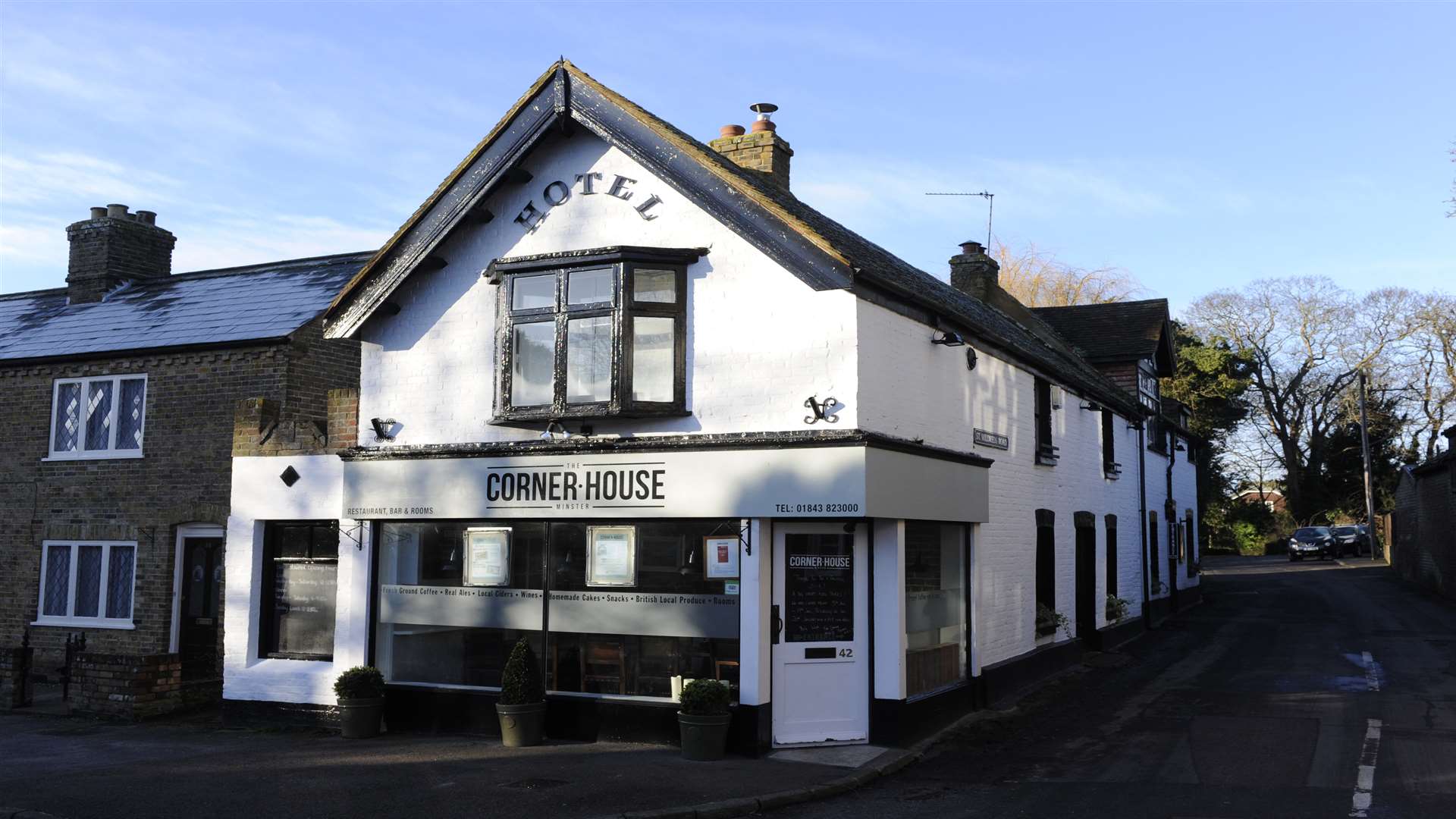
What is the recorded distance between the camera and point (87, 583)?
1872cm

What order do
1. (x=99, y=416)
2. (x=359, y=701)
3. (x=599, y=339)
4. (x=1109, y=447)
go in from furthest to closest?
(x=1109, y=447), (x=99, y=416), (x=359, y=701), (x=599, y=339)

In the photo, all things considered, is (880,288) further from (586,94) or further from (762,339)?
(586,94)

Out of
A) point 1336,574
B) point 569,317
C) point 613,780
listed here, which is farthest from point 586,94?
point 1336,574

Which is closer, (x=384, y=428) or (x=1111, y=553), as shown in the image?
(x=384, y=428)

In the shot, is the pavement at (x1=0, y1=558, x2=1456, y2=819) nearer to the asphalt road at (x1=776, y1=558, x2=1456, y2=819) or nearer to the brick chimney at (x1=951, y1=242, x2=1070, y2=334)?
the asphalt road at (x1=776, y1=558, x2=1456, y2=819)

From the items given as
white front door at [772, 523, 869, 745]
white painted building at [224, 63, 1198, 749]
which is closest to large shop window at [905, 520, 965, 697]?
white painted building at [224, 63, 1198, 749]

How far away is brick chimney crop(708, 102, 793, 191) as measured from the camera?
17.0 metres

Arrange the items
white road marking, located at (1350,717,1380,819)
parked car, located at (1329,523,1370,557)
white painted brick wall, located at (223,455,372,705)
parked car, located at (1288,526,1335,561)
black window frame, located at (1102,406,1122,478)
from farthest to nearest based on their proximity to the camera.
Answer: parked car, located at (1329,523,1370,557) < parked car, located at (1288,526,1335,561) < black window frame, located at (1102,406,1122,478) < white painted brick wall, located at (223,455,372,705) < white road marking, located at (1350,717,1380,819)

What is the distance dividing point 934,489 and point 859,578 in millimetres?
1579

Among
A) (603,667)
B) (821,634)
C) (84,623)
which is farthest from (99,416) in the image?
(821,634)

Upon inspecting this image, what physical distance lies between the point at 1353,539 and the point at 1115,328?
112 feet

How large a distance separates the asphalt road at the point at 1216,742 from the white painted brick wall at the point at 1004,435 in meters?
1.36

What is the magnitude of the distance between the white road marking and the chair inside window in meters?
7.11

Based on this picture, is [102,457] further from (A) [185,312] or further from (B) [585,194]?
(B) [585,194]
